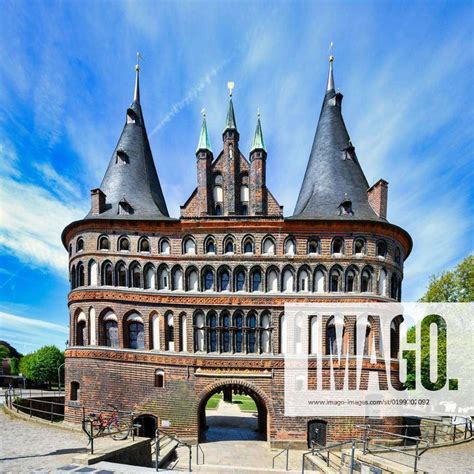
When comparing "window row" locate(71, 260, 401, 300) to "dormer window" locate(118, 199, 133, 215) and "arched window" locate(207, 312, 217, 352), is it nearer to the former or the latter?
"arched window" locate(207, 312, 217, 352)

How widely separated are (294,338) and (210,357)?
4351 mm

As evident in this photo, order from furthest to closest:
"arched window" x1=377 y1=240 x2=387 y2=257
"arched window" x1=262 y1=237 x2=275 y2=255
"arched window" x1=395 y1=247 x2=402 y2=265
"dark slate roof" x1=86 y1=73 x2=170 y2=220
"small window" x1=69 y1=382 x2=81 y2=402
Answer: "dark slate roof" x1=86 y1=73 x2=170 y2=220
"arched window" x1=395 y1=247 x2=402 y2=265
"arched window" x1=377 y1=240 x2=387 y2=257
"arched window" x1=262 y1=237 x2=275 y2=255
"small window" x1=69 y1=382 x2=81 y2=402

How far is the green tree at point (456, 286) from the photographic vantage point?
25.0 m

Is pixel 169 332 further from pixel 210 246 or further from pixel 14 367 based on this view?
pixel 14 367

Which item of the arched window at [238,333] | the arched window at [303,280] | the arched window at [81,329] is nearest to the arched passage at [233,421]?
the arched window at [238,333]

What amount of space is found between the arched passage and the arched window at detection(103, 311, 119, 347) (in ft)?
17.6

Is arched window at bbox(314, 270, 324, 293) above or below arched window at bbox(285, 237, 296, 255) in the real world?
below

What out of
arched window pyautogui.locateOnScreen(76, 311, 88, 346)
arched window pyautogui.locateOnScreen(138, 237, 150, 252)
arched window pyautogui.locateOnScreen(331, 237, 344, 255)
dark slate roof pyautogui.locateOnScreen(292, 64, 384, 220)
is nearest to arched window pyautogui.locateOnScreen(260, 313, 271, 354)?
arched window pyautogui.locateOnScreen(331, 237, 344, 255)

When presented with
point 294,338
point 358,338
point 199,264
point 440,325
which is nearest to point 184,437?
point 294,338

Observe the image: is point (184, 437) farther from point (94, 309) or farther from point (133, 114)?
point (133, 114)

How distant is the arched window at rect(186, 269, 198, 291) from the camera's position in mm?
17766

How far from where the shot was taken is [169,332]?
57.5ft

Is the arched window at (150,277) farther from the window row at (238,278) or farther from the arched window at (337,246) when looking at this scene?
the arched window at (337,246)

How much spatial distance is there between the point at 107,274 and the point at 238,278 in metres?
6.87
